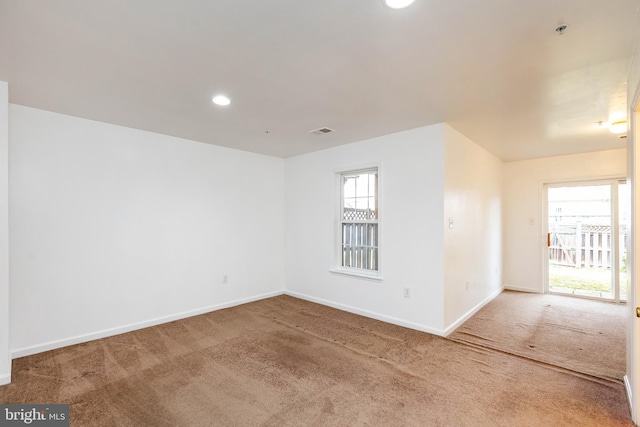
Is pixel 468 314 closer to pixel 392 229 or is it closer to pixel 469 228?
pixel 469 228

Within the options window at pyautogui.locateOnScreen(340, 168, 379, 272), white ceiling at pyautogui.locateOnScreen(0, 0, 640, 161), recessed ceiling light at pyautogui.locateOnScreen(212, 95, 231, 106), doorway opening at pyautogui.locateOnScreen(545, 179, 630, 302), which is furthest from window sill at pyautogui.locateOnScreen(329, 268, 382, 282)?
doorway opening at pyautogui.locateOnScreen(545, 179, 630, 302)

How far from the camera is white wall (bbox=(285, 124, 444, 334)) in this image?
3.46 metres

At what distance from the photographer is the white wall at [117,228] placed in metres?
2.93

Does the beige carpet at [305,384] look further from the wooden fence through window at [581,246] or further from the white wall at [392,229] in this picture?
the wooden fence through window at [581,246]

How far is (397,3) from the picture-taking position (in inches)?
59.9

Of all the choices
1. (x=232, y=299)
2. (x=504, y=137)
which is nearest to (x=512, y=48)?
(x=504, y=137)

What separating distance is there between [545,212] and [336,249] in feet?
13.4

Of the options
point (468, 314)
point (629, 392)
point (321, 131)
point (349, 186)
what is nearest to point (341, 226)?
point (349, 186)

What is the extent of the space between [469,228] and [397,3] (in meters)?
3.34

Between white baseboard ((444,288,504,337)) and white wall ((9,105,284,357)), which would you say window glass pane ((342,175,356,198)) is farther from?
white baseboard ((444,288,504,337))

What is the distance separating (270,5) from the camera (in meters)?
1.56

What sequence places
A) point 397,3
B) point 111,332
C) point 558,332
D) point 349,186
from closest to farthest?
point 397,3, point 111,332, point 558,332, point 349,186

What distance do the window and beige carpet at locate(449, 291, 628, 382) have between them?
1.52 m

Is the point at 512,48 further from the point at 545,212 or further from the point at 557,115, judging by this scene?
the point at 545,212
